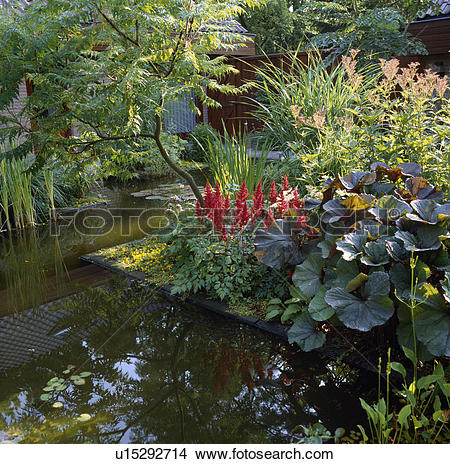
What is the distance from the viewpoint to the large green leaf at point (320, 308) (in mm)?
2812

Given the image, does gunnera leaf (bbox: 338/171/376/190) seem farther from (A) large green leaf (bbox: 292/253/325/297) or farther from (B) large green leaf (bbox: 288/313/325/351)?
(B) large green leaf (bbox: 288/313/325/351)

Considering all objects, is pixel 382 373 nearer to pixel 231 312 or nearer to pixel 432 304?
pixel 432 304

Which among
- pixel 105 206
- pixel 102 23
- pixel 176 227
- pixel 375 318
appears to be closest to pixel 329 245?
pixel 375 318

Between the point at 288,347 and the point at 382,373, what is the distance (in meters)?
0.66

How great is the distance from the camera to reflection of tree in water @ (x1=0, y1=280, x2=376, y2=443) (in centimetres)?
242

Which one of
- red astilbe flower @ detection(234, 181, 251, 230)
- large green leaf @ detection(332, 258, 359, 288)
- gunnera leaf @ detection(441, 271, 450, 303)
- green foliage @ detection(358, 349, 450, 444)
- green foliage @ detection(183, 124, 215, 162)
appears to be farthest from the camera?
green foliage @ detection(183, 124, 215, 162)

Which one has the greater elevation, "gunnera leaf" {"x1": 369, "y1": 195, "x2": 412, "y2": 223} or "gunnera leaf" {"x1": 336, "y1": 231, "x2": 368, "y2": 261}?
"gunnera leaf" {"x1": 369, "y1": 195, "x2": 412, "y2": 223}

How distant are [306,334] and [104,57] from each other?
8.28 ft

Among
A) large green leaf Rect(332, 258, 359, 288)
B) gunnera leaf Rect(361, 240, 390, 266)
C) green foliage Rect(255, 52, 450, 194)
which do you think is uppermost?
green foliage Rect(255, 52, 450, 194)

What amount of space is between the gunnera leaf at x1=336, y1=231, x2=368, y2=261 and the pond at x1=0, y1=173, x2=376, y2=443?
74cm

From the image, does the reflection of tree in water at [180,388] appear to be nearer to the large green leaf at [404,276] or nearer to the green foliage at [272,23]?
the large green leaf at [404,276]

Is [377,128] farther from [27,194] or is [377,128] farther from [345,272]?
[27,194]

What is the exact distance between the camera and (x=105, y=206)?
24.4ft

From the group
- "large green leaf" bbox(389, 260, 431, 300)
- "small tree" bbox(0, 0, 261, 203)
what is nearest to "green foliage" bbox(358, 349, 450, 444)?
"large green leaf" bbox(389, 260, 431, 300)
